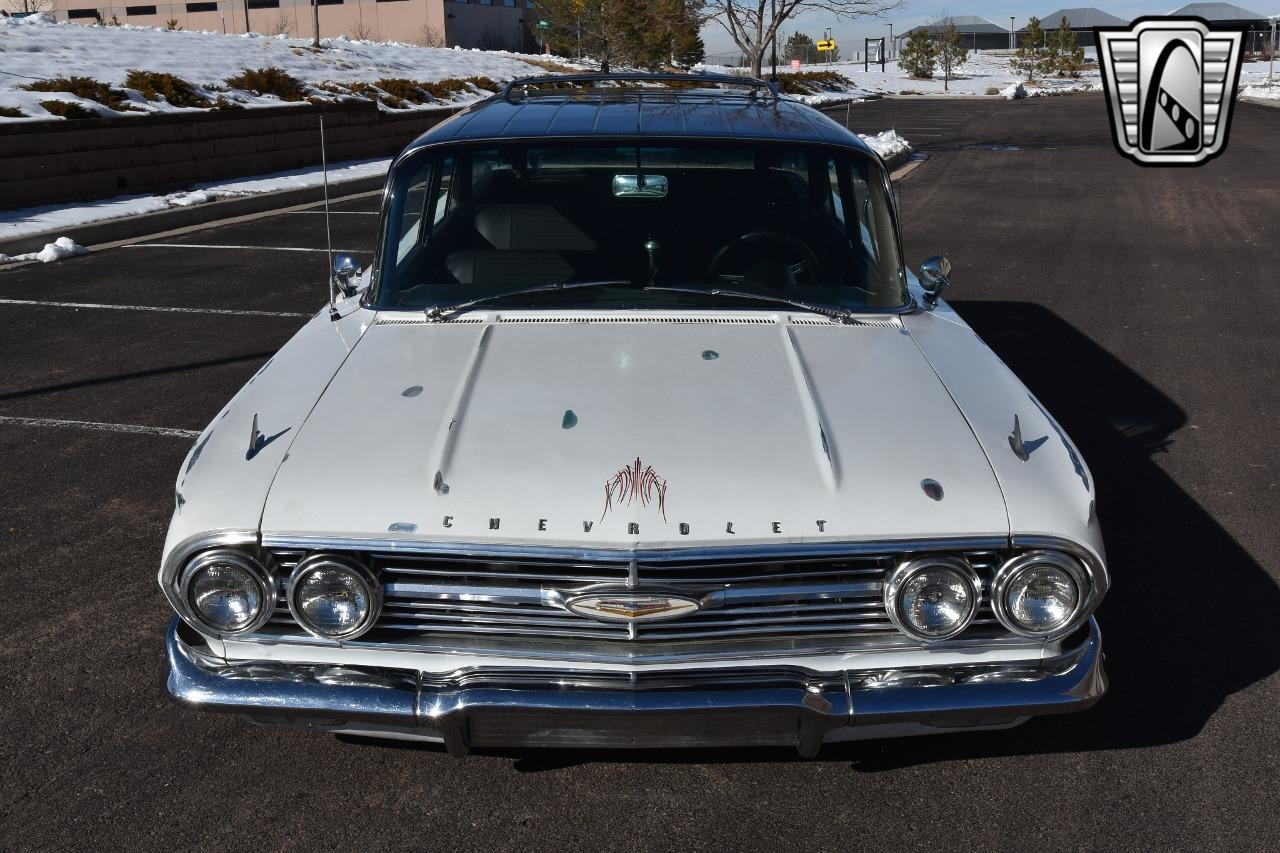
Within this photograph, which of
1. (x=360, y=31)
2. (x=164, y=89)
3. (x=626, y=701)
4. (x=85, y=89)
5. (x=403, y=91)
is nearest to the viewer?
(x=626, y=701)

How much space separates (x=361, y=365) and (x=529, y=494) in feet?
3.29

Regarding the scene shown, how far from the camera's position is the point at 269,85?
66.4ft

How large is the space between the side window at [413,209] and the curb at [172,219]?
8.84 m

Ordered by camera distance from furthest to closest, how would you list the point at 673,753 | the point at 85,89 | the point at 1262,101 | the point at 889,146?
the point at 1262,101, the point at 889,146, the point at 85,89, the point at 673,753

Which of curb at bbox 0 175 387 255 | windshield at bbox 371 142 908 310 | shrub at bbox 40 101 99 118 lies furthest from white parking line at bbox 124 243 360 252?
windshield at bbox 371 142 908 310

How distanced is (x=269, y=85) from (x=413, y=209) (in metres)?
17.7

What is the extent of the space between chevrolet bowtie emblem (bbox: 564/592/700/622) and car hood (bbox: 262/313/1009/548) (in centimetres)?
13

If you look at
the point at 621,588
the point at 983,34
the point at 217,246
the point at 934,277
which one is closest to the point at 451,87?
the point at 217,246

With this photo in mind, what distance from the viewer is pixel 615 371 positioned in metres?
3.37

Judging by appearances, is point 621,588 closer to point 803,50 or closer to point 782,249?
point 782,249

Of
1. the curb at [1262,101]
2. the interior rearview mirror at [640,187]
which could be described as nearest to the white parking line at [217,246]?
the interior rearview mirror at [640,187]

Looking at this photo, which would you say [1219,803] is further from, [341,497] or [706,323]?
[341,497]

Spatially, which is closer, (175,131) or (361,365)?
(361,365)

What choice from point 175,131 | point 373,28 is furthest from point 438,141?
point 373,28
